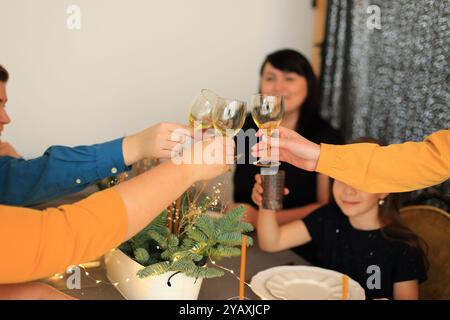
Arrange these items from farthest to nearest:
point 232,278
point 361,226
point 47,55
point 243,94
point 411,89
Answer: point 243,94 → point 47,55 → point 411,89 → point 361,226 → point 232,278

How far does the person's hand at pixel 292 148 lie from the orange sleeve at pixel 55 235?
50cm

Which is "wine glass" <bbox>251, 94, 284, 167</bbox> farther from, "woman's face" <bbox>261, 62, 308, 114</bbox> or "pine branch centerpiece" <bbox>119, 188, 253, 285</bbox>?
"woman's face" <bbox>261, 62, 308, 114</bbox>

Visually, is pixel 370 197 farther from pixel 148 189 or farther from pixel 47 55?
pixel 47 55

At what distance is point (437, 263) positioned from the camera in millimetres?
1523

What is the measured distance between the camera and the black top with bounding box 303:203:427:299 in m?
1.46

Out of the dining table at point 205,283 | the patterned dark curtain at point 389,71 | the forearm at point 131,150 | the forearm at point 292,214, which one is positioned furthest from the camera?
the forearm at point 292,214

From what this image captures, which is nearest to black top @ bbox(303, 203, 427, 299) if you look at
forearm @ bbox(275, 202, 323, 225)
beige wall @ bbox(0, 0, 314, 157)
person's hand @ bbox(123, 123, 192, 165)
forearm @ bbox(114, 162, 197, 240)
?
→ forearm @ bbox(275, 202, 323, 225)

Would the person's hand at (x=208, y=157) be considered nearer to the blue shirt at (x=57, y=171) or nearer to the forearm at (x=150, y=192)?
the forearm at (x=150, y=192)

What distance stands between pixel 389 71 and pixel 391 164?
91 cm

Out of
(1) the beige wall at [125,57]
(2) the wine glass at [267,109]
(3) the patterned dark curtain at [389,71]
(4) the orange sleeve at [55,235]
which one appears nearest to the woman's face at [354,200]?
(3) the patterned dark curtain at [389,71]

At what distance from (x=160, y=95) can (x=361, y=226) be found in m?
1.19

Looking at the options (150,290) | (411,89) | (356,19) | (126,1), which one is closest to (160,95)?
(126,1)

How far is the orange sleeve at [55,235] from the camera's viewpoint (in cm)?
74

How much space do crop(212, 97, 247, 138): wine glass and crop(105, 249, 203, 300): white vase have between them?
343 millimetres
